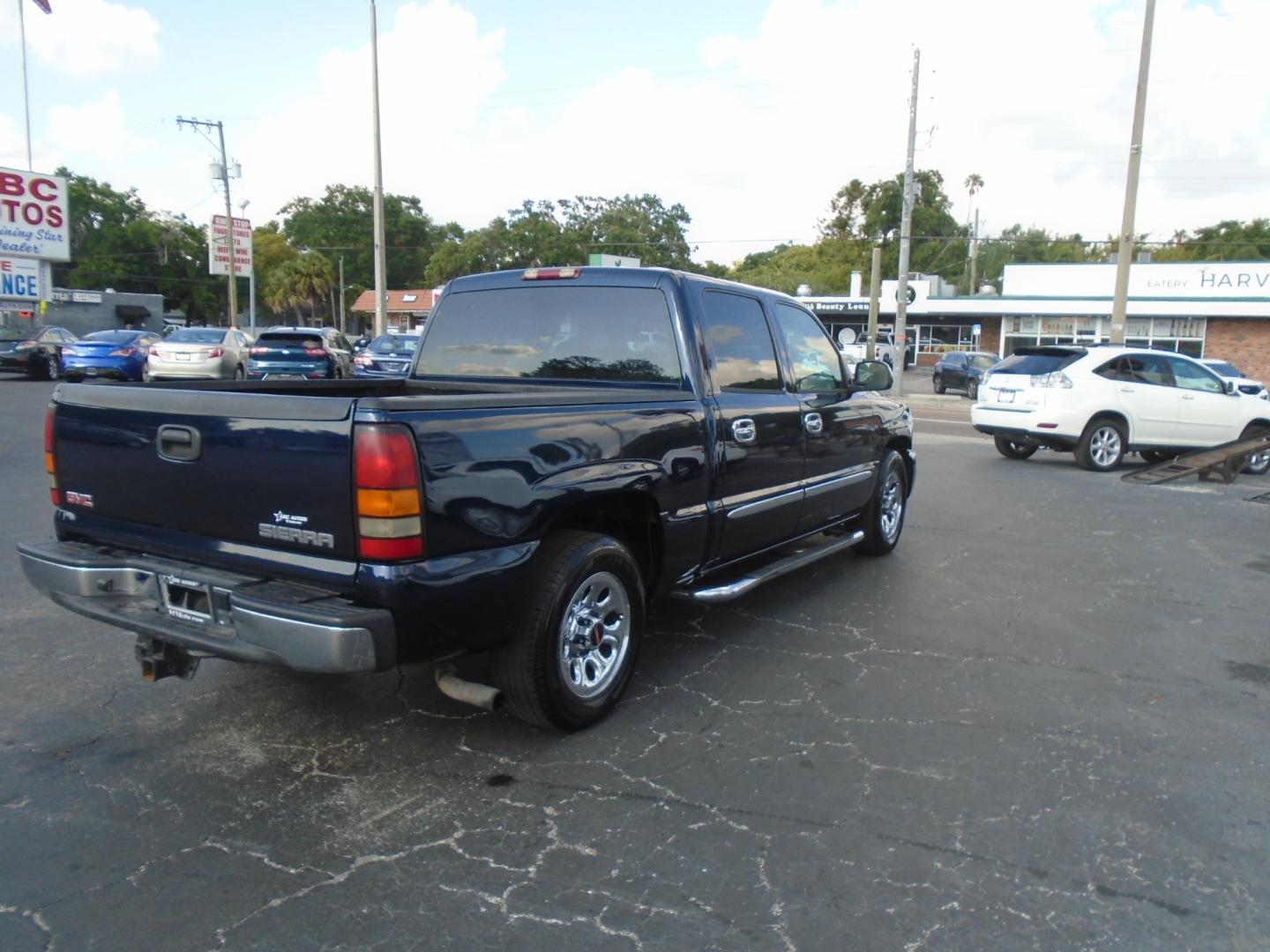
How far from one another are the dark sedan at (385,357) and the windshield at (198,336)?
2.98 meters

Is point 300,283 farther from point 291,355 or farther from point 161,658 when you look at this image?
point 161,658

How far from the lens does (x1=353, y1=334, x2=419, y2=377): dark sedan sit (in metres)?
19.7

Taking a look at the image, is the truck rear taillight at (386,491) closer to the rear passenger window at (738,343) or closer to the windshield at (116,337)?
the rear passenger window at (738,343)

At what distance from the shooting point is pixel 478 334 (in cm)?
508

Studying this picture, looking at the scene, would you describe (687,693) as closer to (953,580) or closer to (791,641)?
(791,641)

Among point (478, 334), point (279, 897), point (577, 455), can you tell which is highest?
point (478, 334)

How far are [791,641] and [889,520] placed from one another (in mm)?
2379

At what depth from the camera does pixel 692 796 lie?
3.43m

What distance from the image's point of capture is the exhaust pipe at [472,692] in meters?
3.60

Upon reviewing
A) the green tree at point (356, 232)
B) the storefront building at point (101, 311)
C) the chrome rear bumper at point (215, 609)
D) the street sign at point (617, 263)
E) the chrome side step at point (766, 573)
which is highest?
the green tree at point (356, 232)

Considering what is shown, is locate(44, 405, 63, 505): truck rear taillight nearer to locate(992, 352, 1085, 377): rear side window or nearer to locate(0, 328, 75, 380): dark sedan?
locate(992, 352, 1085, 377): rear side window

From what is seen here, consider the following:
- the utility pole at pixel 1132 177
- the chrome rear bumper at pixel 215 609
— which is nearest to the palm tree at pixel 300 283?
the utility pole at pixel 1132 177

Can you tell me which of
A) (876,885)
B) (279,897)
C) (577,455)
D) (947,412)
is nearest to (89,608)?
(279,897)

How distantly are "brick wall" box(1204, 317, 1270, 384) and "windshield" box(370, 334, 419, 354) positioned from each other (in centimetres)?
3355
